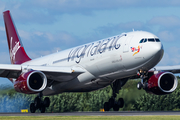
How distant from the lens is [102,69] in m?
24.5

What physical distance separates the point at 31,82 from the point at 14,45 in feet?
44.7

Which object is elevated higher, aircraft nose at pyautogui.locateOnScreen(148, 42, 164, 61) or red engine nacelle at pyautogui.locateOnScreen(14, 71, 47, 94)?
aircraft nose at pyautogui.locateOnScreen(148, 42, 164, 61)

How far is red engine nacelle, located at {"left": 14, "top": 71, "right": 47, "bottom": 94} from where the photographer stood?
23.7 m

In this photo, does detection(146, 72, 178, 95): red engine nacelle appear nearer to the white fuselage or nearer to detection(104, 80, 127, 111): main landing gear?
the white fuselage

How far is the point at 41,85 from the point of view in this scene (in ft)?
80.2

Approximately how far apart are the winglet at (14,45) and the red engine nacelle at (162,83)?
16.0m

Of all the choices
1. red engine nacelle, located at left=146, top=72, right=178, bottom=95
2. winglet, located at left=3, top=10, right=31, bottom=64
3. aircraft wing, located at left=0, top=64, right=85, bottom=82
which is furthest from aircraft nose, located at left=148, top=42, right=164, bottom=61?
winglet, located at left=3, top=10, right=31, bottom=64

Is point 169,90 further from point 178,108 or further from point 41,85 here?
point 41,85

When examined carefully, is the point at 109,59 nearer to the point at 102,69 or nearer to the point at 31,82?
the point at 102,69

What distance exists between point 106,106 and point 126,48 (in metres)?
7.93

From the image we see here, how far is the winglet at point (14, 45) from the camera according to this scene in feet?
120

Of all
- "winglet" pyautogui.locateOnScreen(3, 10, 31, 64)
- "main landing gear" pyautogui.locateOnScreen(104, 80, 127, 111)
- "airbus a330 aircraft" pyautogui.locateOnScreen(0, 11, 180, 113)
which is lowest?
"main landing gear" pyautogui.locateOnScreen(104, 80, 127, 111)

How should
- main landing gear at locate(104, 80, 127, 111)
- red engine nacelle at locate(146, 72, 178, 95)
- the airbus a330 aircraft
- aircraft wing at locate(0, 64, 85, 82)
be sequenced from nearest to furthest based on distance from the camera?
the airbus a330 aircraft → red engine nacelle at locate(146, 72, 178, 95) → aircraft wing at locate(0, 64, 85, 82) → main landing gear at locate(104, 80, 127, 111)

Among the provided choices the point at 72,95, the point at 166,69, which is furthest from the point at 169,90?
the point at 72,95
